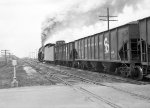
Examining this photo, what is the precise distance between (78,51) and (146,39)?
14648 millimetres

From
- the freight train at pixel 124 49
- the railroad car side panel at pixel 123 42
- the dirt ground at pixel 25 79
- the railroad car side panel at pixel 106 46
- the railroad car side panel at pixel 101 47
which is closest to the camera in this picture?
the freight train at pixel 124 49

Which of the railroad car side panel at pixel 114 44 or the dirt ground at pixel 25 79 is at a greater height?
the railroad car side panel at pixel 114 44

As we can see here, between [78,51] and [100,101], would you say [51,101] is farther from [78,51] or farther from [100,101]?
[78,51]

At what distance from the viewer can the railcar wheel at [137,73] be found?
1433 cm

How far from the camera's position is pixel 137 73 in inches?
596

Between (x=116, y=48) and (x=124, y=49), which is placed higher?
(x=116, y=48)

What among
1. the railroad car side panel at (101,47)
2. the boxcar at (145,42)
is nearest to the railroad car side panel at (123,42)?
the boxcar at (145,42)

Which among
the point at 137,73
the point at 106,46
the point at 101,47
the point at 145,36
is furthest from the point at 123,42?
the point at 101,47

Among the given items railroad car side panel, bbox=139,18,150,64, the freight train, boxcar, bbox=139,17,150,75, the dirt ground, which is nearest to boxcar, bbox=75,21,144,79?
the freight train

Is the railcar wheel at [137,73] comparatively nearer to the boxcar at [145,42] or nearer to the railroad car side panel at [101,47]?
the boxcar at [145,42]

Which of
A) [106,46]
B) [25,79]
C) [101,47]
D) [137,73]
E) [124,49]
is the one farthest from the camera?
[101,47]

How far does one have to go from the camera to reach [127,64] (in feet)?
54.0

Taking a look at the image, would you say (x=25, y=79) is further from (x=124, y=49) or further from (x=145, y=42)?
(x=145, y=42)

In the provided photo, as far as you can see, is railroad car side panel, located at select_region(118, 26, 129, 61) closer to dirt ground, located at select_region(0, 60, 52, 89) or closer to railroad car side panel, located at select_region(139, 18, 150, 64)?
railroad car side panel, located at select_region(139, 18, 150, 64)
